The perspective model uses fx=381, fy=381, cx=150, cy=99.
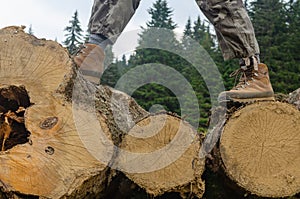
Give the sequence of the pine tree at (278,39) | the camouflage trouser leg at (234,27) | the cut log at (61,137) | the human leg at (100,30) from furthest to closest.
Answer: the pine tree at (278,39) → the human leg at (100,30) → the camouflage trouser leg at (234,27) → the cut log at (61,137)

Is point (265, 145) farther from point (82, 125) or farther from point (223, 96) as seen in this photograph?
point (82, 125)

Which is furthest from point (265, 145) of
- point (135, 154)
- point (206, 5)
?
point (206, 5)

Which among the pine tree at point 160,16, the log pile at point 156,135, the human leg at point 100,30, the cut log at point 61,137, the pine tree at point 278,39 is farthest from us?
the pine tree at point 160,16

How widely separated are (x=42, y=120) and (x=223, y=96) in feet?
3.10

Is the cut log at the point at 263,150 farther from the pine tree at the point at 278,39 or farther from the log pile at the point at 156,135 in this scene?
the pine tree at the point at 278,39

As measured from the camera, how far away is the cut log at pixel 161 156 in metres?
1.86

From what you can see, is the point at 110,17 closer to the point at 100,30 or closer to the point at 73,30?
the point at 100,30

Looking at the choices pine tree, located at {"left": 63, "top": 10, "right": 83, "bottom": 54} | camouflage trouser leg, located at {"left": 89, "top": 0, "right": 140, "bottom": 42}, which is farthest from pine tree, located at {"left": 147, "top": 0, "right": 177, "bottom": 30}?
camouflage trouser leg, located at {"left": 89, "top": 0, "right": 140, "bottom": 42}

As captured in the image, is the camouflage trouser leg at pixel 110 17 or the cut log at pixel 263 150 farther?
the camouflage trouser leg at pixel 110 17

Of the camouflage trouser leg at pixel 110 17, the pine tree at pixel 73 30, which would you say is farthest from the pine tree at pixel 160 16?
the camouflage trouser leg at pixel 110 17

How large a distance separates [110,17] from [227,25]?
27.3 inches

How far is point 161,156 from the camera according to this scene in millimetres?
1873

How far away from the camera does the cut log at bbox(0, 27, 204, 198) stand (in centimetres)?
162

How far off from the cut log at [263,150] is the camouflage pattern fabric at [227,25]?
38 centimetres
